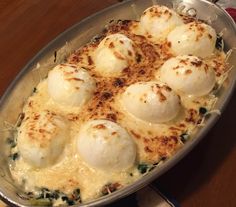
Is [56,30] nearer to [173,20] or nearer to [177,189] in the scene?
[173,20]

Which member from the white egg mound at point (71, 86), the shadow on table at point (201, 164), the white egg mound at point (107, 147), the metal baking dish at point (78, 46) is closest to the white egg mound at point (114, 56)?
the white egg mound at point (71, 86)

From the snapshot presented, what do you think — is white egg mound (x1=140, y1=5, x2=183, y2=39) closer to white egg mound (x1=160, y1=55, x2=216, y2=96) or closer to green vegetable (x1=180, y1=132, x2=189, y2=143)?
white egg mound (x1=160, y1=55, x2=216, y2=96)

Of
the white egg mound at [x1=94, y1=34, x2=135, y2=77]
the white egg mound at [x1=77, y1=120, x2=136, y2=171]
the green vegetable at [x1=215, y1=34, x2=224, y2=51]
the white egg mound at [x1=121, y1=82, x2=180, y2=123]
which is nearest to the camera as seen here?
the white egg mound at [x1=77, y1=120, x2=136, y2=171]

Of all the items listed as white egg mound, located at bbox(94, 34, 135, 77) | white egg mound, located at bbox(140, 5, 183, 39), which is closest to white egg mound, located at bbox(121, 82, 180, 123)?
white egg mound, located at bbox(94, 34, 135, 77)

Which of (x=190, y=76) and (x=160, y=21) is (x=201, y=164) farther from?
(x=160, y=21)

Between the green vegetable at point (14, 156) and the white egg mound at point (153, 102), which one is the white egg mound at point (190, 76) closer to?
the white egg mound at point (153, 102)
